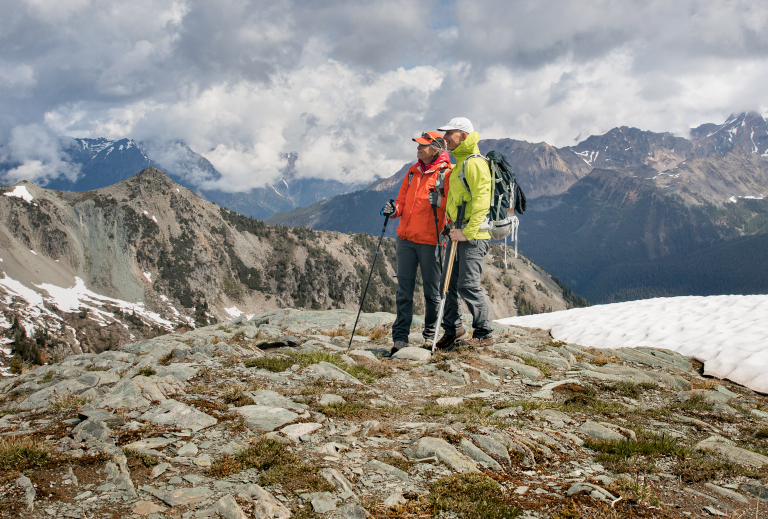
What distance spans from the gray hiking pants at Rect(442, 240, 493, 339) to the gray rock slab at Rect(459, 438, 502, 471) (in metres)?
4.98

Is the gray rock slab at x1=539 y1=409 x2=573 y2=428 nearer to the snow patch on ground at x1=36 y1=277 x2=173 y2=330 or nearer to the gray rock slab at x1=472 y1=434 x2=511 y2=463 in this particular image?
the gray rock slab at x1=472 y1=434 x2=511 y2=463

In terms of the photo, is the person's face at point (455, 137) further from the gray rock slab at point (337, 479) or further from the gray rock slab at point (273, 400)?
the gray rock slab at point (337, 479)

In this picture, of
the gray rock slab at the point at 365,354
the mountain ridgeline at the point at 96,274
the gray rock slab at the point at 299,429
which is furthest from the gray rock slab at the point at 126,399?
the mountain ridgeline at the point at 96,274

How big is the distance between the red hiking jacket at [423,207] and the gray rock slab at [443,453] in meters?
6.68

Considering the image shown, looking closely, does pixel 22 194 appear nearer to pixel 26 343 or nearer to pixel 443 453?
pixel 26 343

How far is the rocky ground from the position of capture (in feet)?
13.6

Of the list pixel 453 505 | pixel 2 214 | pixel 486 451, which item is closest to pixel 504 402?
pixel 486 451

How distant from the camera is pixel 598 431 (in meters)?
6.27

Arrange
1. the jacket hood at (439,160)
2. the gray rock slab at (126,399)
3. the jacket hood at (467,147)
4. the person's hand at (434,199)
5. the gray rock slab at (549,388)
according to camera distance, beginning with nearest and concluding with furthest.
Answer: the gray rock slab at (126,399)
the gray rock slab at (549,388)
the jacket hood at (467,147)
the person's hand at (434,199)
the jacket hood at (439,160)

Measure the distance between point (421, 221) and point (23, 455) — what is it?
8.91 meters

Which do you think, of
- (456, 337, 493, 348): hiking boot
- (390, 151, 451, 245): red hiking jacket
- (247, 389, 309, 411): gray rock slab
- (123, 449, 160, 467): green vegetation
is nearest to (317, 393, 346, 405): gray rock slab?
(247, 389, 309, 411): gray rock slab

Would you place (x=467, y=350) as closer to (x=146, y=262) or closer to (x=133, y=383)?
(x=133, y=383)

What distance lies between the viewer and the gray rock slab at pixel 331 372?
9.15m

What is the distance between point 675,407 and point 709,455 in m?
3.00
